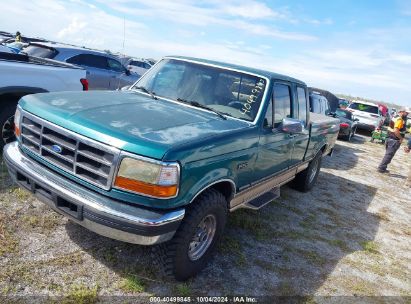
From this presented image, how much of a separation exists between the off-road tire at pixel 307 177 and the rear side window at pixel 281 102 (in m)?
2.15

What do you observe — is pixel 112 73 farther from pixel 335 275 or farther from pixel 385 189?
pixel 335 275

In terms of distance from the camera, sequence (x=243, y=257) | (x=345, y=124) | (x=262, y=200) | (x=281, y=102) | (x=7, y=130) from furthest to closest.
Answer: (x=345, y=124), (x=7, y=130), (x=281, y=102), (x=262, y=200), (x=243, y=257)

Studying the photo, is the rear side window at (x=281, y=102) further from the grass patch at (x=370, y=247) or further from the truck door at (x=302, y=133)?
the grass patch at (x=370, y=247)

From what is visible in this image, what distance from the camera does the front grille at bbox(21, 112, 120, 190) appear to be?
113 inches

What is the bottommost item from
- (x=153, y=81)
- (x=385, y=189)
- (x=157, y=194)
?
(x=385, y=189)

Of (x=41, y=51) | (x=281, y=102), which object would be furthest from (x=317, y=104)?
(x=41, y=51)

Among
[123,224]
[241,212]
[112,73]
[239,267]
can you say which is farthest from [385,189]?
[112,73]

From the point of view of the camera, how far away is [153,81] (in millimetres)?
4703

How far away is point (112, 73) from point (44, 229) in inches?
335

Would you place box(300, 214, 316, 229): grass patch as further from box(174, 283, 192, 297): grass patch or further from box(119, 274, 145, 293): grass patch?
box(119, 274, 145, 293): grass patch

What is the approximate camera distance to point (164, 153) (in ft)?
9.03

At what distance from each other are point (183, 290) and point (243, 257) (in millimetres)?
1034

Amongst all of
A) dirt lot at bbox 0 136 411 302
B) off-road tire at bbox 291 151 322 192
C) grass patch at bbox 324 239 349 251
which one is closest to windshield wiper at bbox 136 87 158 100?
dirt lot at bbox 0 136 411 302

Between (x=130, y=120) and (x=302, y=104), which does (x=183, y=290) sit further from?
(x=302, y=104)
